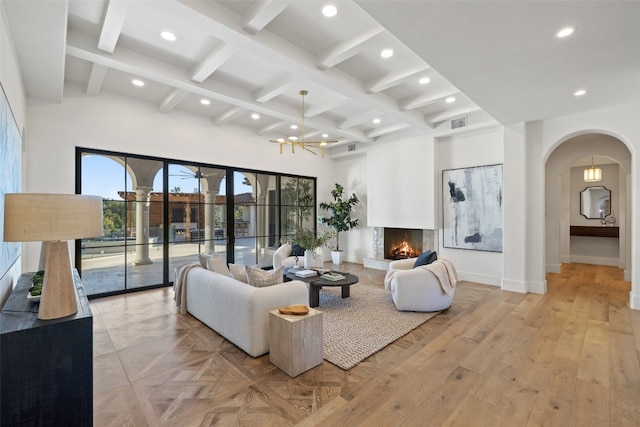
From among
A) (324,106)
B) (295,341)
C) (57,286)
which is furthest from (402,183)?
(57,286)

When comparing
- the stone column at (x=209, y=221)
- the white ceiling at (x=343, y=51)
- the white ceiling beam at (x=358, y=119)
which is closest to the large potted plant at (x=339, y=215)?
the white ceiling beam at (x=358, y=119)

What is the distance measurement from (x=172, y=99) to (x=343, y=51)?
3.07m

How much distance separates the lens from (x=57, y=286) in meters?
1.66

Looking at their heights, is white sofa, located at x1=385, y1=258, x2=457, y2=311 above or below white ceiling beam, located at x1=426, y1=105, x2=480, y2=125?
below

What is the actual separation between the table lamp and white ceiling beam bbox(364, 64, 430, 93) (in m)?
3.79

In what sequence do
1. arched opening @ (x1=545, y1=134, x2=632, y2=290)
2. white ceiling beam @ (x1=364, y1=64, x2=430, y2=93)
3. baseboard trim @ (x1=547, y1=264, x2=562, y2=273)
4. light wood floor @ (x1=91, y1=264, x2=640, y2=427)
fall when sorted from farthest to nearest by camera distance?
baseboard trim @ (x1=547, y1=264, x2=562, y2=273)
arched opening @ (x1=545, y1=134, x2=632, y2=290)
white ceiling beam @ (x1=364, y1=64, x2=430, y2=93)
light wood floor @ (x1=91, y1=264, x2=640, y2=427)

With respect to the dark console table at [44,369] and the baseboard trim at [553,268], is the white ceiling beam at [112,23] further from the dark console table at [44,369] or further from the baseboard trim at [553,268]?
the baseboard trim at [553,268]

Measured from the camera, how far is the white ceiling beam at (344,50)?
3163mm

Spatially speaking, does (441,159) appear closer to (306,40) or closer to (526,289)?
(526,289)

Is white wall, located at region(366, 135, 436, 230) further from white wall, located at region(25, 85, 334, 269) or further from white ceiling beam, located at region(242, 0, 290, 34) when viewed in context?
white ceiling beam, located at region(242, 0, 290, 34)

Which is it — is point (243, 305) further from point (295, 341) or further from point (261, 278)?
point (295, 341)

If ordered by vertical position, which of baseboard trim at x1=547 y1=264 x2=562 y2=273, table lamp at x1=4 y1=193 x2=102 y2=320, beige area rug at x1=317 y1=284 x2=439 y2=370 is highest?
table lamp at x1=4 y1=193 x2=102 y2=320

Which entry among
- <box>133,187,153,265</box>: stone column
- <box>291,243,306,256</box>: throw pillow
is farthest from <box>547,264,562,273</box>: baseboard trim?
<box>133,187,153,265</box>: stone column

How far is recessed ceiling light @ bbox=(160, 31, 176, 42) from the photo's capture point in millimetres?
3268
